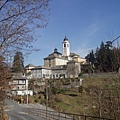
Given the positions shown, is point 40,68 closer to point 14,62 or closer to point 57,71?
point 57,71

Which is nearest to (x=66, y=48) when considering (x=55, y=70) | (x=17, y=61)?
(x=55, y=70)

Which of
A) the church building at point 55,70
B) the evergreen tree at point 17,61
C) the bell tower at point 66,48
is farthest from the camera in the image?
the bell tower at point 66,48

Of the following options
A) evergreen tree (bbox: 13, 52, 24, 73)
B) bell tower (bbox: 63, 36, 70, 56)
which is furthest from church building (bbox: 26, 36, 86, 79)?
evergreen tree (bbox: 13, 52, 24, 73)

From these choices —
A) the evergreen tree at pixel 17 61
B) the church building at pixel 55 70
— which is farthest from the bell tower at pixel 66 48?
the evergreen tree at pixel 17 61

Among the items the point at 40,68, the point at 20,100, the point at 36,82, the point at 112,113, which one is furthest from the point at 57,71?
the point at 112,113

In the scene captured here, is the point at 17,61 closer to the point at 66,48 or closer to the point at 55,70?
the point at 55,70

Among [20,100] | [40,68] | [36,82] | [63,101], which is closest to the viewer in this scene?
[63,101]

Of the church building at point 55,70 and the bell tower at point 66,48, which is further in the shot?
the bell tower at point 66,48

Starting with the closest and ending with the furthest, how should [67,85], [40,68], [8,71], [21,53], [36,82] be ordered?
1. [21,53]
2. [8,71]
3. [67,85]
4. [36,82]
5. [40,68]

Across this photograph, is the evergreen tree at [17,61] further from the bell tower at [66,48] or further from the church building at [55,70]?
the bell tower at [66,48]

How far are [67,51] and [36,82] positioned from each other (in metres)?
56.7

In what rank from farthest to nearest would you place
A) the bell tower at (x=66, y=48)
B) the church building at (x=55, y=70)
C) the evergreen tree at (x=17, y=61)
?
the bell tower at (x=66, y=48)
the church building at (x=55, y=70)
the evergreen tree at (x=17, y=61)

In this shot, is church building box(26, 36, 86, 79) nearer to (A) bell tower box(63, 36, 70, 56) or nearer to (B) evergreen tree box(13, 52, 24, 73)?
(A) bell tower box(63, 36, 70, 56)

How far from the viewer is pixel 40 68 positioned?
8775 cm
